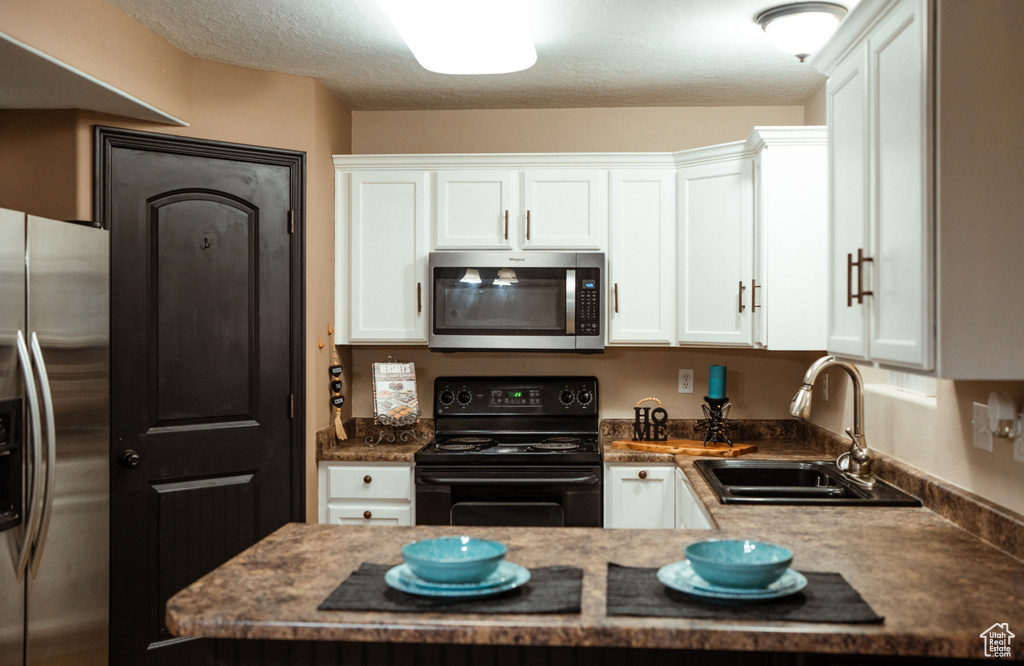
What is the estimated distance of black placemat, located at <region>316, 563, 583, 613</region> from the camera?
133 centimetres

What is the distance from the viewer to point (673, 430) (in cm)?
364

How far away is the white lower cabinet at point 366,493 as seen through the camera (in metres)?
3.23

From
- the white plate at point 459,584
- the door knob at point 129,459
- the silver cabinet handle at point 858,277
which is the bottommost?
the white plate at point 459,584

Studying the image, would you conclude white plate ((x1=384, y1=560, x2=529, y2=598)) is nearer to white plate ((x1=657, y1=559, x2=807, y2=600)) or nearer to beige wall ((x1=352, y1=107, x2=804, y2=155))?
white plate ((x1=657, y1=559, x2=807, y2=600))

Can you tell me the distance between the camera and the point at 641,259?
11.0ft

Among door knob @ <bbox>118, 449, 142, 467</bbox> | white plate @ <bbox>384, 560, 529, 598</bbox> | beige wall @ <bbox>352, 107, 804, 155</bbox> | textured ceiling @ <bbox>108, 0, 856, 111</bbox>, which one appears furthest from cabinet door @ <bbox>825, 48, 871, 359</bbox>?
door knob @ <bbox>118, 449, 142, 467</bbox>

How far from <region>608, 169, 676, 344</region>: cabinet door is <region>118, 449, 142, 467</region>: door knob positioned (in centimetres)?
191

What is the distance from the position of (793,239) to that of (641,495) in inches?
45.2

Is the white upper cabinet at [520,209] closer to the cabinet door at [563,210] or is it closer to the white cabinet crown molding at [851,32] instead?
the cabinet door at [563,210]

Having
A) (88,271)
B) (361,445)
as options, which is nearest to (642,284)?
(361,445)

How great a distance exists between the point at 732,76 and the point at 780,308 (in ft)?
3.20

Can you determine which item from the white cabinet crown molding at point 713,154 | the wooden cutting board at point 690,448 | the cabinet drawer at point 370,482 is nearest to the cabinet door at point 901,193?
the white cabinet crown molding at point 713,154

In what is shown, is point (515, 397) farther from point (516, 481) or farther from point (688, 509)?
point (688, 509)

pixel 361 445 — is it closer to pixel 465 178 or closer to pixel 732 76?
pixel 465 178
